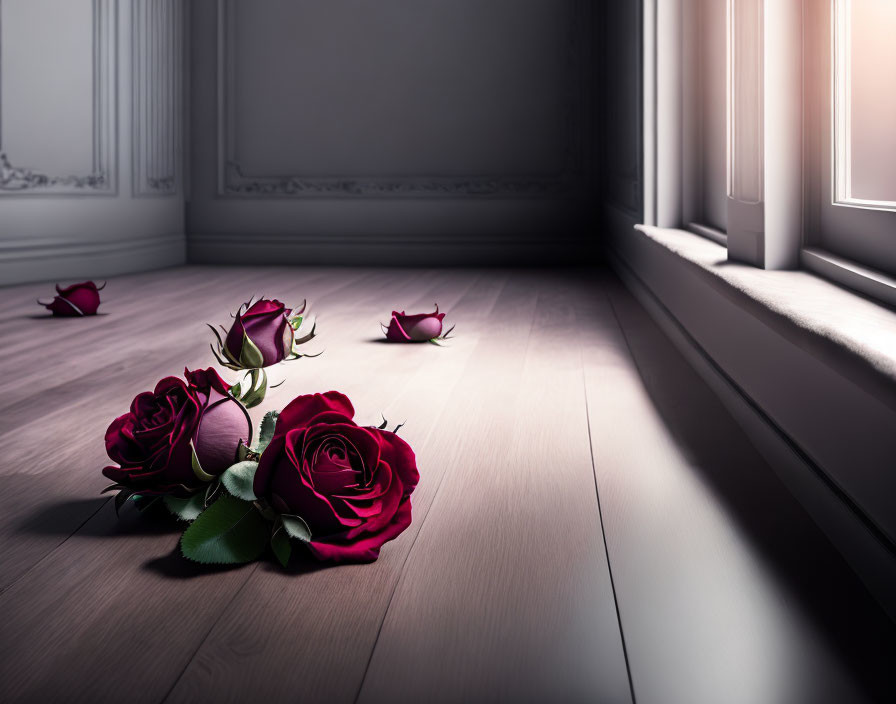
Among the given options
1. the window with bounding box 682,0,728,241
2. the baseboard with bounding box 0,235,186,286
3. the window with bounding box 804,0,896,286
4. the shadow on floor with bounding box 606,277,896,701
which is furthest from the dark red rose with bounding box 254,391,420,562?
the baseboard with bounding box 0,235,186,286

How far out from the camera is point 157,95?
4680 mm

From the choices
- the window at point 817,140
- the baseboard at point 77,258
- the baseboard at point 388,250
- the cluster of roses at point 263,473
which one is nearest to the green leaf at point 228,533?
the cluster of roses at point 263,473

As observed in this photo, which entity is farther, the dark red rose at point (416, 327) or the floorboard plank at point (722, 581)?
the dark red rose at point (416, 327)

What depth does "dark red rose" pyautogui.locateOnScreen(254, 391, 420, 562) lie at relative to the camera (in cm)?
73

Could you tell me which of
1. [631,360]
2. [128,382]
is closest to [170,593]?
[128,382]

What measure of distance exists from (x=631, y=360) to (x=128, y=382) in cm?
105

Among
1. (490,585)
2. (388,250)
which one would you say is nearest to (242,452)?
(490,585)

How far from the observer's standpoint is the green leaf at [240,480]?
30.5 inches

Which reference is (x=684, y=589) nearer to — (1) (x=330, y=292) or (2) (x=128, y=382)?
(2) (x=128, y=382)

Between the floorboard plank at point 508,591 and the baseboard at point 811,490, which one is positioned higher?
the baseboard at point 811,490

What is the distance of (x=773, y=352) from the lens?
111 centimetres

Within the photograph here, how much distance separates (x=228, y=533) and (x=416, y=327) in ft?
4.48

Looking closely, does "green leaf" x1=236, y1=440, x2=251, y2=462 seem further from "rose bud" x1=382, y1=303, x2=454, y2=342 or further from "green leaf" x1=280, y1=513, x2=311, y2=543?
"rose bud" x1=382, y1=303, x2=454, y2=342

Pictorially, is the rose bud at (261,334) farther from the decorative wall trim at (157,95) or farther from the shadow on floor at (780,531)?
the decorative wall trim at (157,95)
